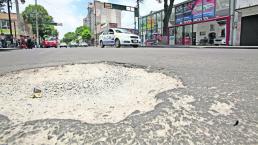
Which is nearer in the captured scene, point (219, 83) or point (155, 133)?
point (155, 133)

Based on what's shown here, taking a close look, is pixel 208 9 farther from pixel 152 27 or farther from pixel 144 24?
pixel 144 24

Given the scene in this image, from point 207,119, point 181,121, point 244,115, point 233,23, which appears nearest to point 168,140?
point 181,121

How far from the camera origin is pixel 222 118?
7.23 ft

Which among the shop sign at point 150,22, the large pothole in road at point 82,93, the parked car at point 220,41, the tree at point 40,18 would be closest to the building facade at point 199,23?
the parked car at point 220,41

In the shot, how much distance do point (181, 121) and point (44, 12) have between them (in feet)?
238

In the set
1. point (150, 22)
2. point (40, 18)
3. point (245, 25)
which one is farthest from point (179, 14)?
point (40, 18)

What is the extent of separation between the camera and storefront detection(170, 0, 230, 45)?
21.8 meters

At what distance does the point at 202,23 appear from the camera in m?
24.9

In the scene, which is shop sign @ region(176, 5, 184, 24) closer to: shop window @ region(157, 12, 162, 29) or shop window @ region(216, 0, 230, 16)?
shop window @ region(157, 12, 162, 29)

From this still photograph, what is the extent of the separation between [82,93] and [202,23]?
24.1m

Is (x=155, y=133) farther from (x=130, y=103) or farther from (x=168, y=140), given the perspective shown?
(x=130, y=103)

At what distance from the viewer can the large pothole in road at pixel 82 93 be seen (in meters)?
2.54

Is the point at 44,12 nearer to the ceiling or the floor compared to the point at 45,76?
Result: nearer to the ceiling

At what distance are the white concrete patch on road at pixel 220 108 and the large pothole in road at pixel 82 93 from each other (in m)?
0.66
